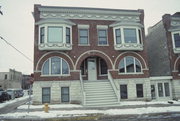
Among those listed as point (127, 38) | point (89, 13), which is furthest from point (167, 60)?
point (89, 13)

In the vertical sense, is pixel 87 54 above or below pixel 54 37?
below

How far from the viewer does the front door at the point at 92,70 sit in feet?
76.1

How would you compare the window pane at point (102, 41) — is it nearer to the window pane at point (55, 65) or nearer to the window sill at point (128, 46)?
the window sill at point (128, 46)

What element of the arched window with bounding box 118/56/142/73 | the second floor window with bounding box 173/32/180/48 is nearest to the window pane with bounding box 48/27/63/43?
the arched window with bounding box 118/56/142/73

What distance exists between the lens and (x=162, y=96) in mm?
23266

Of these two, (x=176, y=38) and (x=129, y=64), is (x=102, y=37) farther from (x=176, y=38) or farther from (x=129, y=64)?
(x=176, y=38)

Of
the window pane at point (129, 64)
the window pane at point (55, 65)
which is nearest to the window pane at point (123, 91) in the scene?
the window pane at point (129, 64)

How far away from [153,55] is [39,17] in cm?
1731

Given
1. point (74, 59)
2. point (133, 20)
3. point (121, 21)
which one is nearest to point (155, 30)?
point (133, 20)

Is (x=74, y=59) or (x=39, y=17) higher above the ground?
(x=39, y=17)

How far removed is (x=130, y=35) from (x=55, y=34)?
921cm

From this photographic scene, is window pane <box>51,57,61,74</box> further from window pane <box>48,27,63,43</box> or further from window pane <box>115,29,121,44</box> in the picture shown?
window pane <box>115,29,121,44</box>

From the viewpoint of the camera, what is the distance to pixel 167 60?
24.2 metres

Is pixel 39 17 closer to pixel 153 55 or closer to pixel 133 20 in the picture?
pixel 133 20
